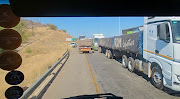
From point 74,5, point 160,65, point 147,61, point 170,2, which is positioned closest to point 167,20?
point 160,65

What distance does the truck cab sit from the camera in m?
6.51

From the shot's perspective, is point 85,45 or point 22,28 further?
point 85,45

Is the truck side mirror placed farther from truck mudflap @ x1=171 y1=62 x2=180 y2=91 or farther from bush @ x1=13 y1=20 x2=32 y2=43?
bush @ x1=13 y1=20 x2=32 y2=43

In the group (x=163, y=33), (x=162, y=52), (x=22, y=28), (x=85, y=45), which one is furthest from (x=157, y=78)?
(x=85, y=45)

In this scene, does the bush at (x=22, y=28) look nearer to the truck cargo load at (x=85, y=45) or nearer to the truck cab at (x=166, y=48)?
the truck cab at (x=166, y=48)

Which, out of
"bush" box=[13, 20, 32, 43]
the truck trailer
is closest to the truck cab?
"bush" box=[13, 20, 32, 43]

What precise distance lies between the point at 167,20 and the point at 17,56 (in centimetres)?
644

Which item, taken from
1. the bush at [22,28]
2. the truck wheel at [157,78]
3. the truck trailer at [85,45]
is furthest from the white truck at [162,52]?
the truck trailer at [85,45]

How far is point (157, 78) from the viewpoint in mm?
7797

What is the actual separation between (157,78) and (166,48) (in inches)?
59.8

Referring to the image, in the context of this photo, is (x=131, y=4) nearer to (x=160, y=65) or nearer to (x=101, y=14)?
(x=101, y=14)

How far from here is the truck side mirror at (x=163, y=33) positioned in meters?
7.06

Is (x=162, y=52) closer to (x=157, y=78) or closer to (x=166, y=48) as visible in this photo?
(x=166, y=48)

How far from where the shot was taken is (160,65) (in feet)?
24.5
